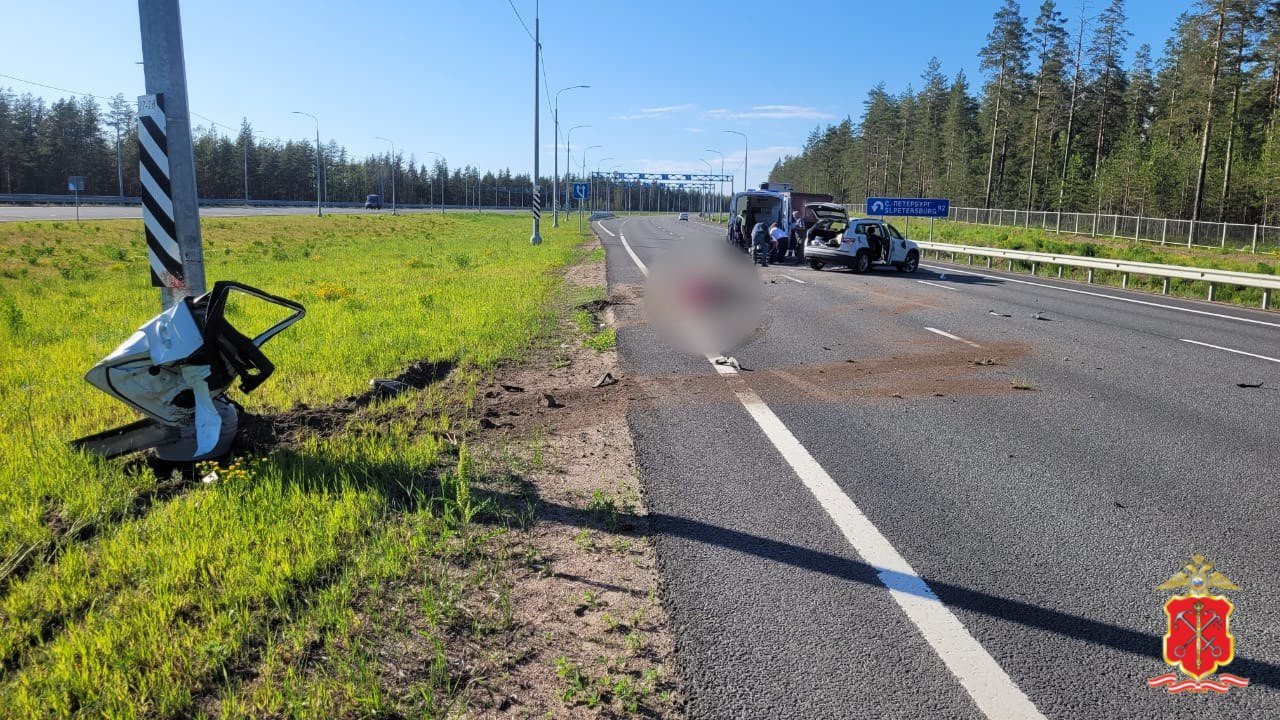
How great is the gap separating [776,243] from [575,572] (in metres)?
24.6

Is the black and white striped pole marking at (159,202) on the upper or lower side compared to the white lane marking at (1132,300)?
upper

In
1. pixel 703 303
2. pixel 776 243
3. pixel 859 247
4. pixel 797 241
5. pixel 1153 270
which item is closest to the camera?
pixel 703 303

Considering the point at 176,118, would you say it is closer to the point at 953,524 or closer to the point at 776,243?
the point at 953,524

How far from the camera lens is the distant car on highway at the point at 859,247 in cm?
2408

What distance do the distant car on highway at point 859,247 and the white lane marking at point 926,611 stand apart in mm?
19295

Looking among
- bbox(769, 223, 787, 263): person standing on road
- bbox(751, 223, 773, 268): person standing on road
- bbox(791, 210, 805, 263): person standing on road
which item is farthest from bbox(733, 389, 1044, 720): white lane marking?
bbox(791, 210, 805, 263): person standing on road

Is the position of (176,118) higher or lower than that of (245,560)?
higher

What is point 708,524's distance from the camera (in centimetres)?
459

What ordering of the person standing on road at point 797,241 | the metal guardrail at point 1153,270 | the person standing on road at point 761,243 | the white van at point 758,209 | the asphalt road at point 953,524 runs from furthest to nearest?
the white van at point 758,209
the person standing on road at point 797,241
the person standing on road at point 761,243
the metal guardrail at point 1153,270
the asphalt road at point 953,524

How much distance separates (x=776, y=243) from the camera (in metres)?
27.6

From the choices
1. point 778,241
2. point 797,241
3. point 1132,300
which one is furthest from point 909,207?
point 1132,300

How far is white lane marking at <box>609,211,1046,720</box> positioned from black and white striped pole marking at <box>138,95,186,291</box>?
4863 millimetres

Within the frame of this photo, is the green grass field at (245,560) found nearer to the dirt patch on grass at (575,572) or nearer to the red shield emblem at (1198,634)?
the dirt patch on grass at (575,572)

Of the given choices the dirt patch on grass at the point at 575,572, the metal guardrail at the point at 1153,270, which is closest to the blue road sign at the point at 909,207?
the metal guardrail at the point at 1153,270
